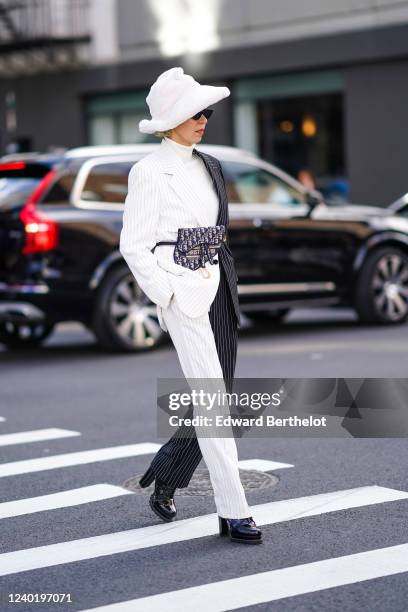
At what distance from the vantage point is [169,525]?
589 centimetres

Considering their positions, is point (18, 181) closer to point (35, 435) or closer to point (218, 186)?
point (35, 435)

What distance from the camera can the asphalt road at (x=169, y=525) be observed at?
4836mm

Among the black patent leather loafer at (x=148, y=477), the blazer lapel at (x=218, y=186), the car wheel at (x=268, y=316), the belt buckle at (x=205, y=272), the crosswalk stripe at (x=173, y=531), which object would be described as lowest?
the car wheel at (x=268, y=316)

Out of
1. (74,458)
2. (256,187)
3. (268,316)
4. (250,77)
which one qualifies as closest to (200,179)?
(74,458)

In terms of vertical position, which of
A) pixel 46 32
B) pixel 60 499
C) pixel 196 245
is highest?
pixel 46 32

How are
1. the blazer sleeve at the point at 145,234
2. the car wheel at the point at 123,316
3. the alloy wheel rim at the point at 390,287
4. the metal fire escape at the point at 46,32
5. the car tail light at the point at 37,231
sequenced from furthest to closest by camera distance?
1. the metal fire escape at the point at 46,32
2. the alloy wheel rim at the point at 390,287
3. the car wheel at the point at 123,316
4. the car tail light at the point at 37,231
5. the blazer sleeve at the point at 145,234

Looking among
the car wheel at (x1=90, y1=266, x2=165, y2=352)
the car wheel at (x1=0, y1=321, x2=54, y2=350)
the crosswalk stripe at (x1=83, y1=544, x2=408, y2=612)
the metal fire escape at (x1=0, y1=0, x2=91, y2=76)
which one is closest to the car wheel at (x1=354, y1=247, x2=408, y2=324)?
the car wheel at (x1=90, y1=266, x2=165, y2=352)

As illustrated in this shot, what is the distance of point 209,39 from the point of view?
76.8 feet

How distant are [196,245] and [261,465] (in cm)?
201

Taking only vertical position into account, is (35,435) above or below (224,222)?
below

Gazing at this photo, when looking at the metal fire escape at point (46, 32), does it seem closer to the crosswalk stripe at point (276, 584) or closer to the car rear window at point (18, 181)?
the car rear window at point (18, 181)

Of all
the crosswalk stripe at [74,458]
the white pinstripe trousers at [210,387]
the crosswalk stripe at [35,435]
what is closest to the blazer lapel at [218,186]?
A: the white pinstripe trousers at [210,387]

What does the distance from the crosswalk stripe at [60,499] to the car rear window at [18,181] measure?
18.6ft

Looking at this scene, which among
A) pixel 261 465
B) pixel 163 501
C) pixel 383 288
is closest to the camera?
pixel 163 501
